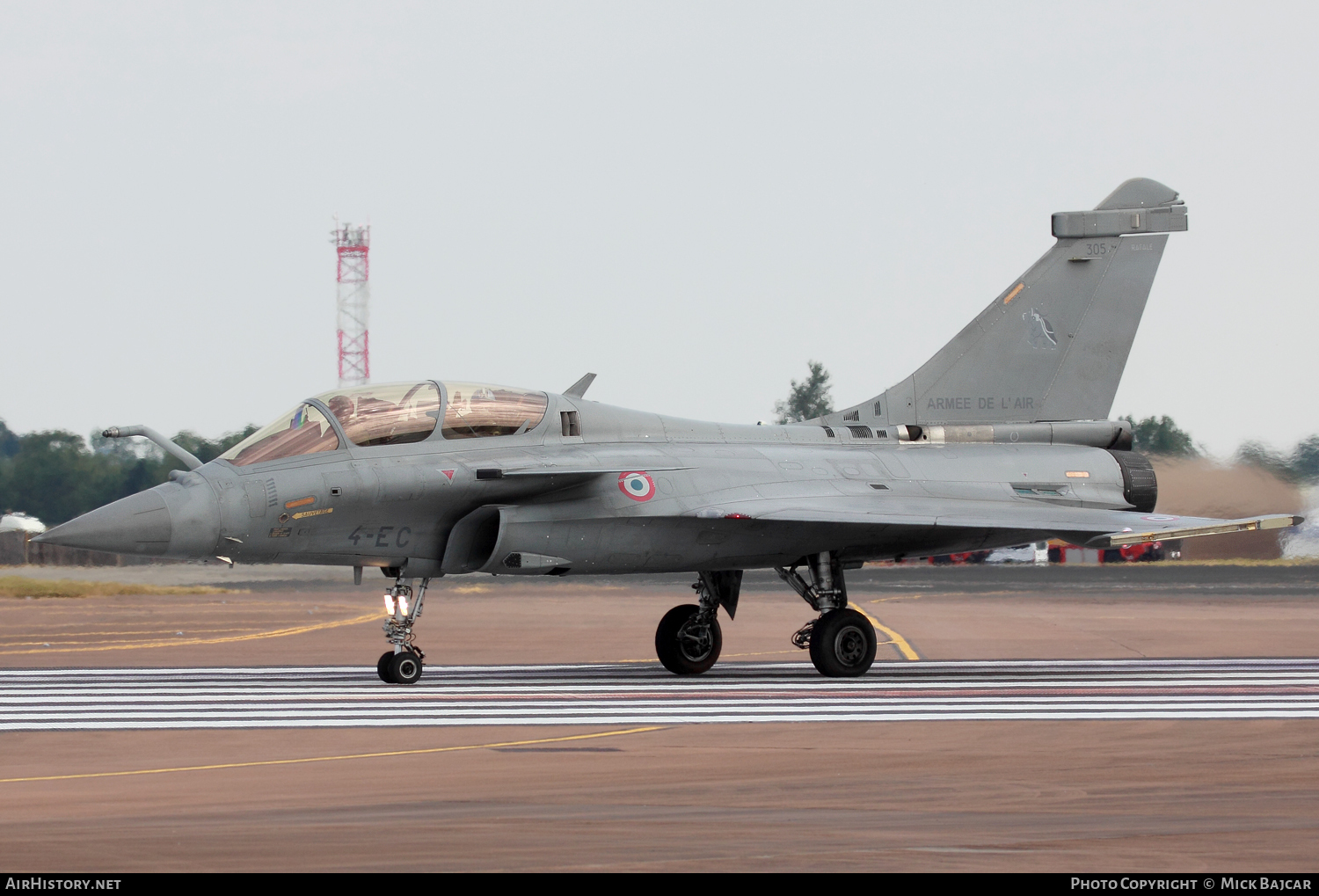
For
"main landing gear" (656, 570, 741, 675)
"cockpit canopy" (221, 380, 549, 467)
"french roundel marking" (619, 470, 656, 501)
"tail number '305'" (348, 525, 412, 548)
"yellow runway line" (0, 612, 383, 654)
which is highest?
"cockpit canopy" (221, 380, 549, 467)

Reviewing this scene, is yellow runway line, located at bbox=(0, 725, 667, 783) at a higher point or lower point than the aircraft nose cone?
lower

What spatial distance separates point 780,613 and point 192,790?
65.7 ft

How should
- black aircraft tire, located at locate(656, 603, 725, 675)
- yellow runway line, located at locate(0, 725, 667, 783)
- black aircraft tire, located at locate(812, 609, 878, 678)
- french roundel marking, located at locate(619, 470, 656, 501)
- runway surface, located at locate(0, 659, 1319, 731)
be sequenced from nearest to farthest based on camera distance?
yellow runway line, located at locate(0, 725, 667, 783), runway surface, located at locate(0, 659, 1319, 731), french roundel marking, located at locate(619, 470, 656, 501), black aircraft tire, located at locate(812, 609, 878, 678), black aircraft tire, located at locate(656, 603, 725, 675)

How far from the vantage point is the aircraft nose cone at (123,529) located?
40.5 ft

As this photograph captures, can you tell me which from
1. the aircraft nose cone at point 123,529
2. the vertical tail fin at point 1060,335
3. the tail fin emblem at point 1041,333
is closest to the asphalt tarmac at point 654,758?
the aircraft nose cone at point 123,529

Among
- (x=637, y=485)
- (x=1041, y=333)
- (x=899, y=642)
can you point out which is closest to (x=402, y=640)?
(x=637, y=485)

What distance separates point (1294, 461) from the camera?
2534 cm

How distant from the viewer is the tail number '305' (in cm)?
1353

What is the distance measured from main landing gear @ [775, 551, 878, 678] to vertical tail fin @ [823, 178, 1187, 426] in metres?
2.59

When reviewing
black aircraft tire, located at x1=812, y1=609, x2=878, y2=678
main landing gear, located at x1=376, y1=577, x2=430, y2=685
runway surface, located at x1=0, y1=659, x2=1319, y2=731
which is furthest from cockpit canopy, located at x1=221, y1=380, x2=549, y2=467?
black aircraft tire, located at x1=812, y1=609, x2=878, y2=678

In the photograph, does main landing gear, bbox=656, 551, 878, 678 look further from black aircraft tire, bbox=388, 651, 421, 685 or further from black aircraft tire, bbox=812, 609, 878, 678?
black aircraft tire, bbox=388, 651, 421, 685

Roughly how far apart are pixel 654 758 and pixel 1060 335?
33.6ft

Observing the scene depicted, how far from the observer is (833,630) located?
14570mm

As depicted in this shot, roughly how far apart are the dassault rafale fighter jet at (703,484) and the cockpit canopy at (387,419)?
0.02m
